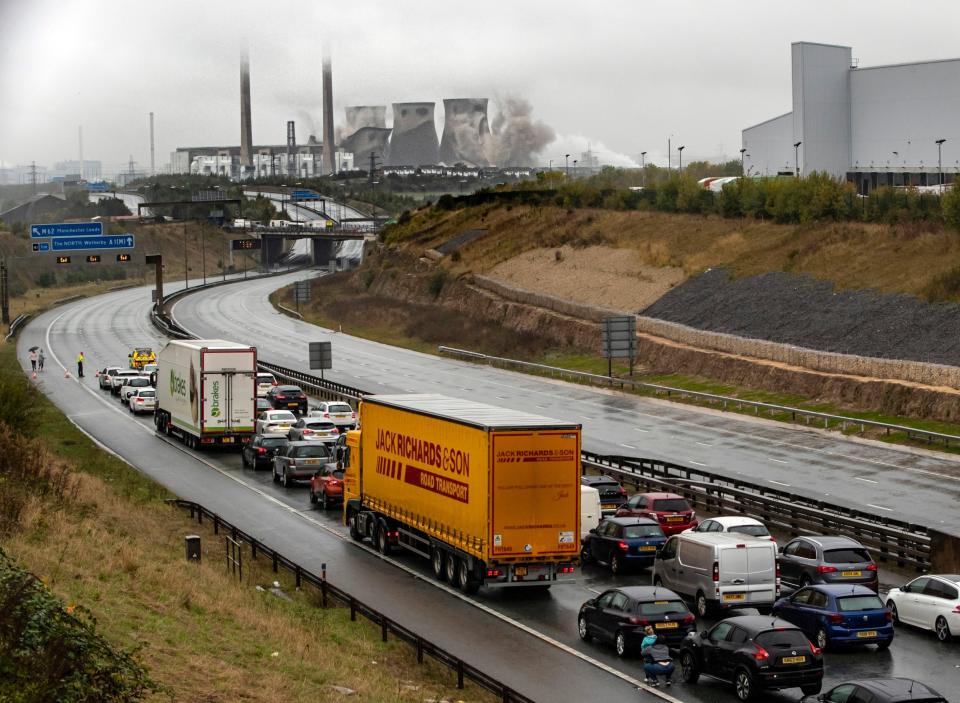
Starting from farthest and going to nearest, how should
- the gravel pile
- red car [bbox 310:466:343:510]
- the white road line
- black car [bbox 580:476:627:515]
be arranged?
the gravel pile → red car [bbox 310:466:343:510] → black car [bbox 580:476:627:515] → the white road line

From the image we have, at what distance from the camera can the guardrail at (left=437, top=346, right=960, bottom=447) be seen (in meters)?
51.4

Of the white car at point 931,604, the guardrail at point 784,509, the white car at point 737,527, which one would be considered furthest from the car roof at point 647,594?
the guardrail at point 784,509

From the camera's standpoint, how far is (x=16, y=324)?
352ft

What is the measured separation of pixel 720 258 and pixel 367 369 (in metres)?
30.2

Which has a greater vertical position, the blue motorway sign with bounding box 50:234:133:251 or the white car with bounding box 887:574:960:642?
the blue motorway sign with bounding box 50:234:133:251

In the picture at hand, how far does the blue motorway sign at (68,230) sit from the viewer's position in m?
92.8

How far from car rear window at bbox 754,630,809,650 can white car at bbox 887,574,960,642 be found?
506 cm

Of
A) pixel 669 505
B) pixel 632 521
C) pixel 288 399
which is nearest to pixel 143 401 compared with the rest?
pixel 288 399

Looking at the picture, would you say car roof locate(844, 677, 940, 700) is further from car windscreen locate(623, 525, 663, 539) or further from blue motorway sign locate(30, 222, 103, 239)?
blue motorway sign locate(30, 222, 103, 239)

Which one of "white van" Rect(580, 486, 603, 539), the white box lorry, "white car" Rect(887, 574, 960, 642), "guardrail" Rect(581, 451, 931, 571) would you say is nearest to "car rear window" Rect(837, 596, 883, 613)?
"white car" Rect(887, 574, 960, 642)

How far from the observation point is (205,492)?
43.2 metres

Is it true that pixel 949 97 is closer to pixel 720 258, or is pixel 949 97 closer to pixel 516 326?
pixel 720 258

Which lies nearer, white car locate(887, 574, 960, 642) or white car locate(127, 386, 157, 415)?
white car locate(887, 574, 960, 642)

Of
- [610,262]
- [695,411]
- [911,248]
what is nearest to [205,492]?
[695,411]
